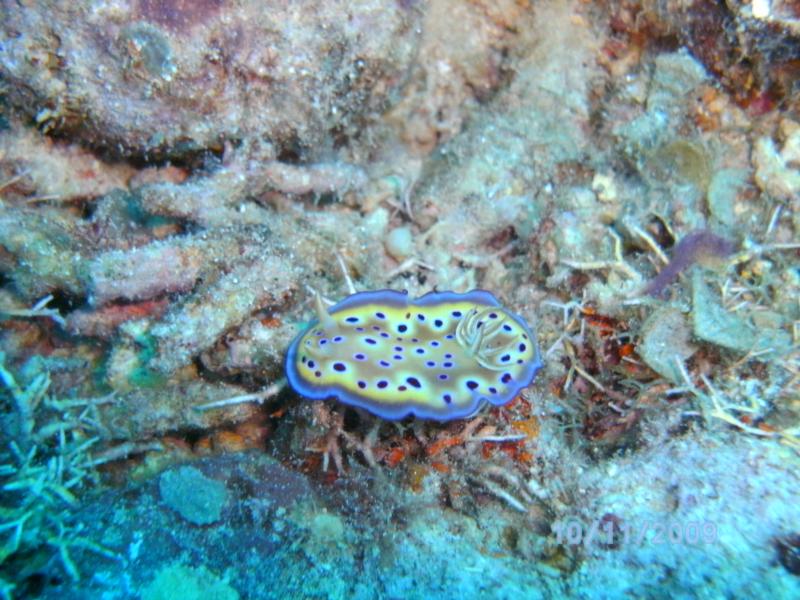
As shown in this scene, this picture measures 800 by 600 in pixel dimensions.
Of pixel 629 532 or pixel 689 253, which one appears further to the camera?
pixel 689 253

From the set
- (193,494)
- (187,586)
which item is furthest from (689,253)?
(187,586)

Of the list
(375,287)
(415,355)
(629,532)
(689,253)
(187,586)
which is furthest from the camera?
(375,287)

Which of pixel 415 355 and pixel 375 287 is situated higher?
Answer: pixel 415 355

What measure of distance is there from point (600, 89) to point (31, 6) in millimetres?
5416

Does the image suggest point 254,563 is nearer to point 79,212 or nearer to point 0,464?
point 0,464

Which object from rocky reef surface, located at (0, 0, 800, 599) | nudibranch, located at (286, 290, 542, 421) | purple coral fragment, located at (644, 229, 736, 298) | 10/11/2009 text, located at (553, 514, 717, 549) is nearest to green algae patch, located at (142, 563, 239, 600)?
rocky reef surface, located at (0, 0, 800, 599)

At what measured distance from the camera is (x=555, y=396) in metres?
4.29

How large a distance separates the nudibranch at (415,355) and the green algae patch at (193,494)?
82 cm

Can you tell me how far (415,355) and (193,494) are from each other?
1.72 m

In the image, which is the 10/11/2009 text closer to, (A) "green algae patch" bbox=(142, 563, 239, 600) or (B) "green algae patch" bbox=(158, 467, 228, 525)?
(A) "green algae patch" bbox=(142, 563, 239, 600)

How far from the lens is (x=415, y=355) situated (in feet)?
12.5

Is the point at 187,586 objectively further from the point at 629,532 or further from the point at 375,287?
the point at 375,287

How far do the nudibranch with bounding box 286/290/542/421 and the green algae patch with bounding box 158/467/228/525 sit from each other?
817mm

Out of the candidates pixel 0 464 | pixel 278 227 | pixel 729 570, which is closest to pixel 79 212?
pixel 278 227
